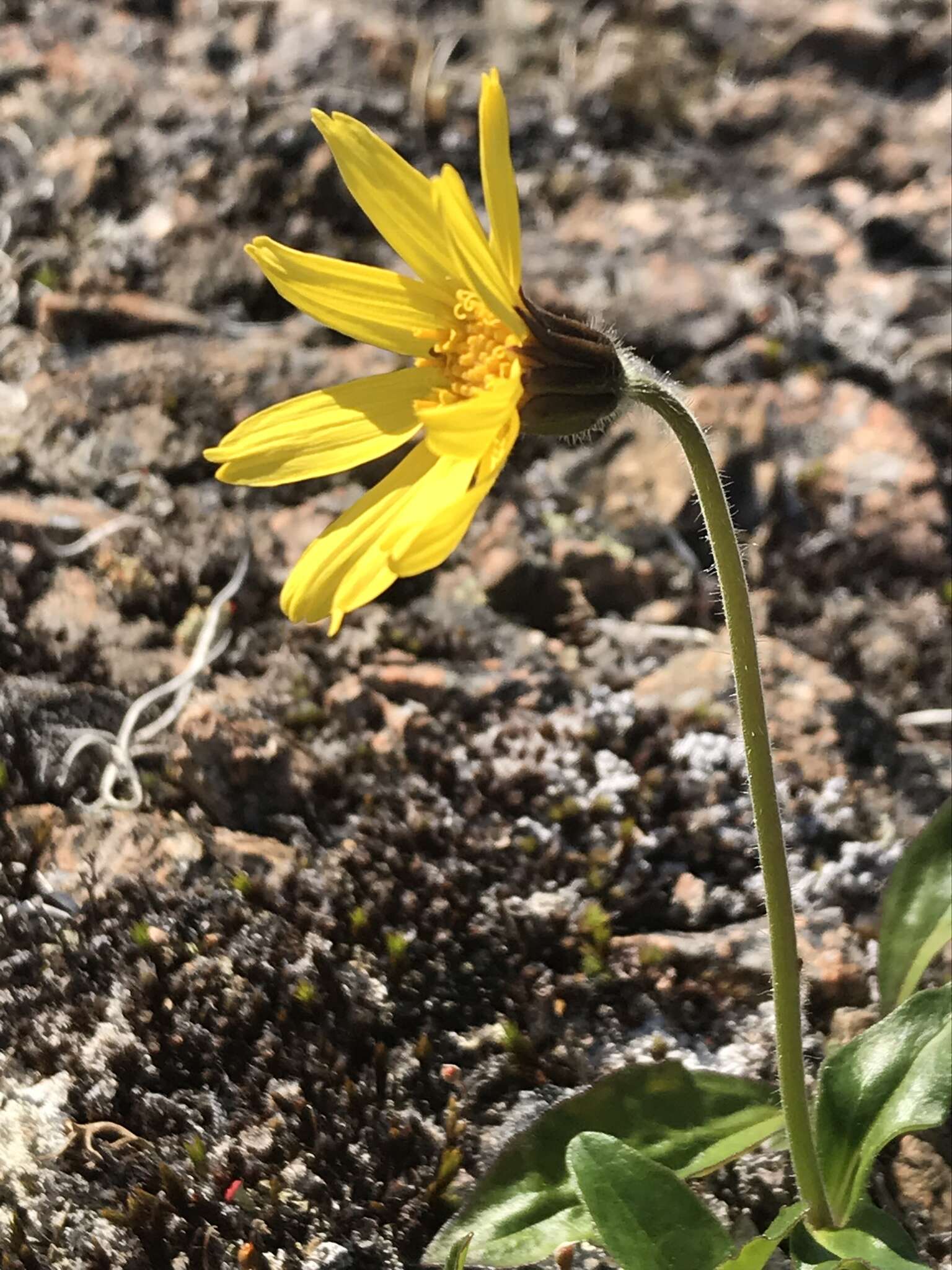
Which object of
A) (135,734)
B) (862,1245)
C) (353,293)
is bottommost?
(862,1245)

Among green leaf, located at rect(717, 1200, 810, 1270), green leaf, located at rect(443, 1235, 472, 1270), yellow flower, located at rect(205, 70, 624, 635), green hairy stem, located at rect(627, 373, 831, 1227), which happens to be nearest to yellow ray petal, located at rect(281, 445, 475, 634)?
yellow flower, located at rect(205, 70, 624, 635)

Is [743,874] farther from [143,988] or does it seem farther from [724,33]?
[724,33]

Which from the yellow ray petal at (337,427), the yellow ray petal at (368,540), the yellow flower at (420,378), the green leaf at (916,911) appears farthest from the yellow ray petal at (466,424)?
the green leaf at (916,911)

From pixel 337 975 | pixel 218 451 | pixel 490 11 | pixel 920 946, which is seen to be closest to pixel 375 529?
pixel 218 451

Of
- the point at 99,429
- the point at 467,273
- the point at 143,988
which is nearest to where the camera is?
the point at 467,273

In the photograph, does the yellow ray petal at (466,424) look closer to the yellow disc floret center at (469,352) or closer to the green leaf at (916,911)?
the yellow disc floret center at (469,352)

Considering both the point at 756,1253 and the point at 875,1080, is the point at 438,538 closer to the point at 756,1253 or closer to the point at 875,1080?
the point at 756,1253

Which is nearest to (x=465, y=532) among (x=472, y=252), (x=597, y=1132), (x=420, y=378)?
(x=420, y=378)
